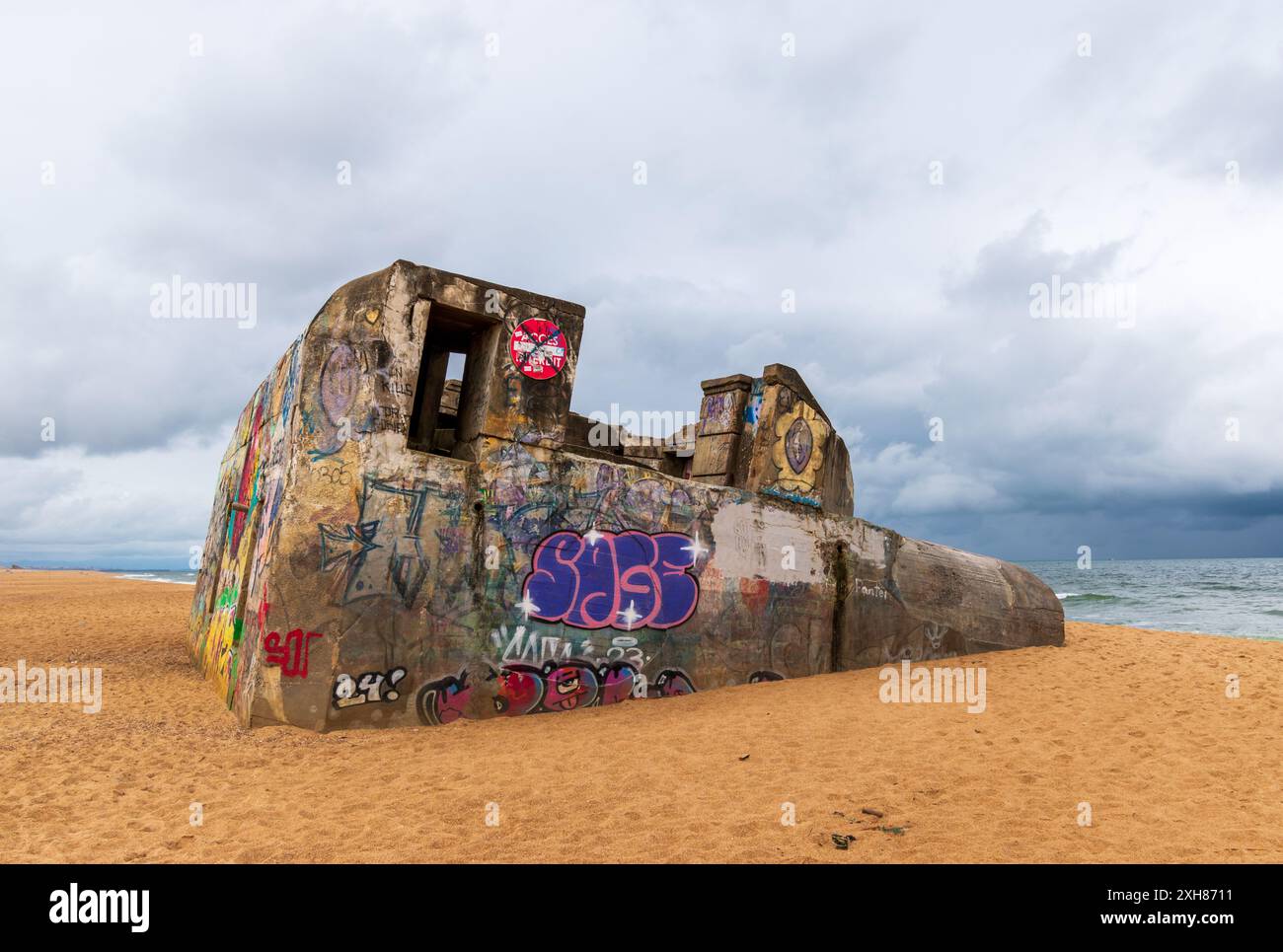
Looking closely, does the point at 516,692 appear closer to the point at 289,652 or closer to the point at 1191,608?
the point at 289,652

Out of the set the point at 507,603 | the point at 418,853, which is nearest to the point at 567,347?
the point at 507,603

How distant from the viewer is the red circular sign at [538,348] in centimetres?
878

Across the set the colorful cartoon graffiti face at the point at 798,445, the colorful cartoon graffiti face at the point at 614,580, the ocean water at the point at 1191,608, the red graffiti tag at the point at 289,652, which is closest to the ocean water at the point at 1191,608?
the ocean water at the point at 1191,608

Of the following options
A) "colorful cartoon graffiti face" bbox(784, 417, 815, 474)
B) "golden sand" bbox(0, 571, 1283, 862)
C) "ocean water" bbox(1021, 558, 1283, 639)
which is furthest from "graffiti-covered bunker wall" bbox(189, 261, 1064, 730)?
"ocean water" bbox(1021, 558, 1283, 639)

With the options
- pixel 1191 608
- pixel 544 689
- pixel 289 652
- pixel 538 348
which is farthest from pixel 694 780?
pixel 1191 608

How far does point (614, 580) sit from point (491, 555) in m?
1.48

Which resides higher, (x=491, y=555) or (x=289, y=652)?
(x=491, y=555)

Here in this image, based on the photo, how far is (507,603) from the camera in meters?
8.43

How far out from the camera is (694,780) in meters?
6.36

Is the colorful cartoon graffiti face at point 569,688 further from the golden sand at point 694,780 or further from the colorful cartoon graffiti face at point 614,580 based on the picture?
the colorful cartoon graffiti face at point 614,580

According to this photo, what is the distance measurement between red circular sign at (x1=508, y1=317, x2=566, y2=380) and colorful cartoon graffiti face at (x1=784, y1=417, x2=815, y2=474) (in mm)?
4165

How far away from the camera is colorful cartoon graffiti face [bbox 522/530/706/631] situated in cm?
868

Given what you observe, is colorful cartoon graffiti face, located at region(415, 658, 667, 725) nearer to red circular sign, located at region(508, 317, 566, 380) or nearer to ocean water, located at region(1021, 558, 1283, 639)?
red circular sign, located at region(508, 317, 566, 380)

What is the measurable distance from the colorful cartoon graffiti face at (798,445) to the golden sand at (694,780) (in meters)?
3.37
